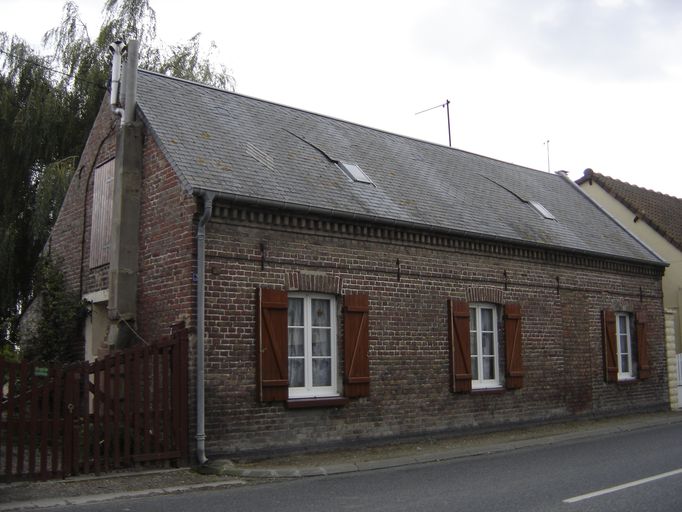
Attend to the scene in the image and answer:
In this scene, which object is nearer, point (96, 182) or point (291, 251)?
point (291, 251)

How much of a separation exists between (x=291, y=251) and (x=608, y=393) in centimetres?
953

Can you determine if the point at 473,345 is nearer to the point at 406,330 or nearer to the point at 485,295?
the point at 485,295

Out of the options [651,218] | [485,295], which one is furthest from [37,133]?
[651,218]

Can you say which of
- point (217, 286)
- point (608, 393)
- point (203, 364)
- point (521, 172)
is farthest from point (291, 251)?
point (521, 172)

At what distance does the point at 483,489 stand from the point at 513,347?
6891mm

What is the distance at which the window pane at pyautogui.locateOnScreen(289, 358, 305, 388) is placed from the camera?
466 inches

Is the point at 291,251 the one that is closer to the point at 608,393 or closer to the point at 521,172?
the point at 608,393

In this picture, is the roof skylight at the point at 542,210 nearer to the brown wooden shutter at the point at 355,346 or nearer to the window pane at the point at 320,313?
the brown wooden shutter at the point at 355,346

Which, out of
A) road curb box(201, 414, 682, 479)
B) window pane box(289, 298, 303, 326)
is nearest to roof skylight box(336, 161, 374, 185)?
window pane box(289, 298, 303, 326)

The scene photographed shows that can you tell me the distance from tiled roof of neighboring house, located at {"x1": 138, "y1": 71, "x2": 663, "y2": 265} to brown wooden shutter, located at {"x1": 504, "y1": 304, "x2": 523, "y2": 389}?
1.51 m

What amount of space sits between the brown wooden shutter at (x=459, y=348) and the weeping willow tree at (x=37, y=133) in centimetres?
968

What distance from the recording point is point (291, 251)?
1188 cm

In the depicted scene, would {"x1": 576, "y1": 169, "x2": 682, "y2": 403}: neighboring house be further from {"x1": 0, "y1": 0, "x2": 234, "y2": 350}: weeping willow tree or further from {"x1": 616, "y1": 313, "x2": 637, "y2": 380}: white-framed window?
{"x1": 0, "y1": 0, "x2": 234, "y2": 350}: weeping willow tree

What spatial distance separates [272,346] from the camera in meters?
11.3
